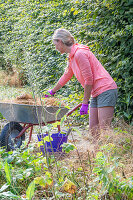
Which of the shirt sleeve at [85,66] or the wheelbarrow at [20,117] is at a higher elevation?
the shirt sleeve at [85,66]

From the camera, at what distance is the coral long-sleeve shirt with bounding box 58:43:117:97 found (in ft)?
8.91

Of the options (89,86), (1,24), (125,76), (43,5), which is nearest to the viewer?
(89,86)

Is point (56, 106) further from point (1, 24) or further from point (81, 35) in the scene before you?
point (1, 24)

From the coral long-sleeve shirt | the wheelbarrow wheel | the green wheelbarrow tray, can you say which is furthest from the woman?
the wheelbarrow wheel

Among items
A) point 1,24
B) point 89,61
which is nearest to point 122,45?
point 89,61

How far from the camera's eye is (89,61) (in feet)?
9.19

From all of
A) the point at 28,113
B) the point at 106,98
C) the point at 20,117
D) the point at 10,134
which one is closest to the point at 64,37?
the point at 106,98

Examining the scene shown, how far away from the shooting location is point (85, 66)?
2.71 metres

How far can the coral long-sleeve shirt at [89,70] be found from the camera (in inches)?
107

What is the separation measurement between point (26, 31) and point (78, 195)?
269 inches

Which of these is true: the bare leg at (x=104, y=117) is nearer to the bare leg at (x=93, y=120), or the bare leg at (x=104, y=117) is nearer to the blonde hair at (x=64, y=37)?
the bare leg at (x=93, y=120)

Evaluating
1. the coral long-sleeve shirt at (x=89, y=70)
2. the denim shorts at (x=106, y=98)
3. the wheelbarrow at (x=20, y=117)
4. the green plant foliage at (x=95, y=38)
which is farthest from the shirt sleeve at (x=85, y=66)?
the wheelbarrow at (x=20, y=117)

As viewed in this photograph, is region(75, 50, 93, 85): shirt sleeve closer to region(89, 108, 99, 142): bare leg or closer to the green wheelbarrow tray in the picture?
region(89, 108, 99, 142): bare leg

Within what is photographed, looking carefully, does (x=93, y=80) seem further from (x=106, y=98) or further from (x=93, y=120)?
(x=93, y=120)
